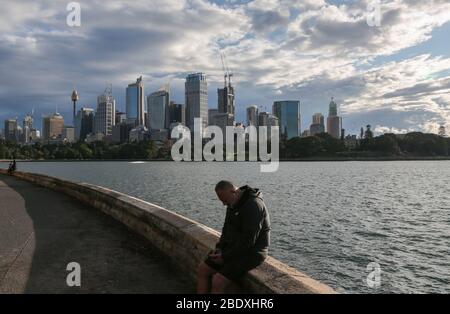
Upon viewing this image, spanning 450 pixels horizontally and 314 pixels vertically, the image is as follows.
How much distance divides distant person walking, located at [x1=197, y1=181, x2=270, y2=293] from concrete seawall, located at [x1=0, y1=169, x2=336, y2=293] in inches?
8.6

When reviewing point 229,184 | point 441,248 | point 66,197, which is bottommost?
point 441,248

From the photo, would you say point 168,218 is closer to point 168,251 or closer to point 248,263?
point 168,251

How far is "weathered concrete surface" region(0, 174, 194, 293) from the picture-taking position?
5782 mm

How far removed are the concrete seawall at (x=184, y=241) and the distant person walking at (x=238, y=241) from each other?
0.72ft

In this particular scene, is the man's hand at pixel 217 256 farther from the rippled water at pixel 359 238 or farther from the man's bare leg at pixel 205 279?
the rippled water at pixel 359 238

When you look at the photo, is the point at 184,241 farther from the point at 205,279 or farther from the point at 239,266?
the point at 239,266

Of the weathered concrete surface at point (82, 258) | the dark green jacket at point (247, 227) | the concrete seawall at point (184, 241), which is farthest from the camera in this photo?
the weathered concrete surface at point (82, 258)

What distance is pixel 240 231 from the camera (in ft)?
15.9

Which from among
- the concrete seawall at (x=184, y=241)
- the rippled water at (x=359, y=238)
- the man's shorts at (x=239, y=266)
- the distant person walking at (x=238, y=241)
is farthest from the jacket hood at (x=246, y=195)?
the rippled water at (x=359, y=238)

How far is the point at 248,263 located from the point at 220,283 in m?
0.40

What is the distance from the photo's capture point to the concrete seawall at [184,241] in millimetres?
4625

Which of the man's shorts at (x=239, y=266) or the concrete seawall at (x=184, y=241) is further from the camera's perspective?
the man's shorts at (x=239, y=266)

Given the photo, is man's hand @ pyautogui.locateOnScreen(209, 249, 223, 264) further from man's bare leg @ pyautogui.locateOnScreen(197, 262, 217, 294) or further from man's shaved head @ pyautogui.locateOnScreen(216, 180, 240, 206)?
man's shaved head @ pyautogui.locateOnScreen(216, 180, 240, 206)
